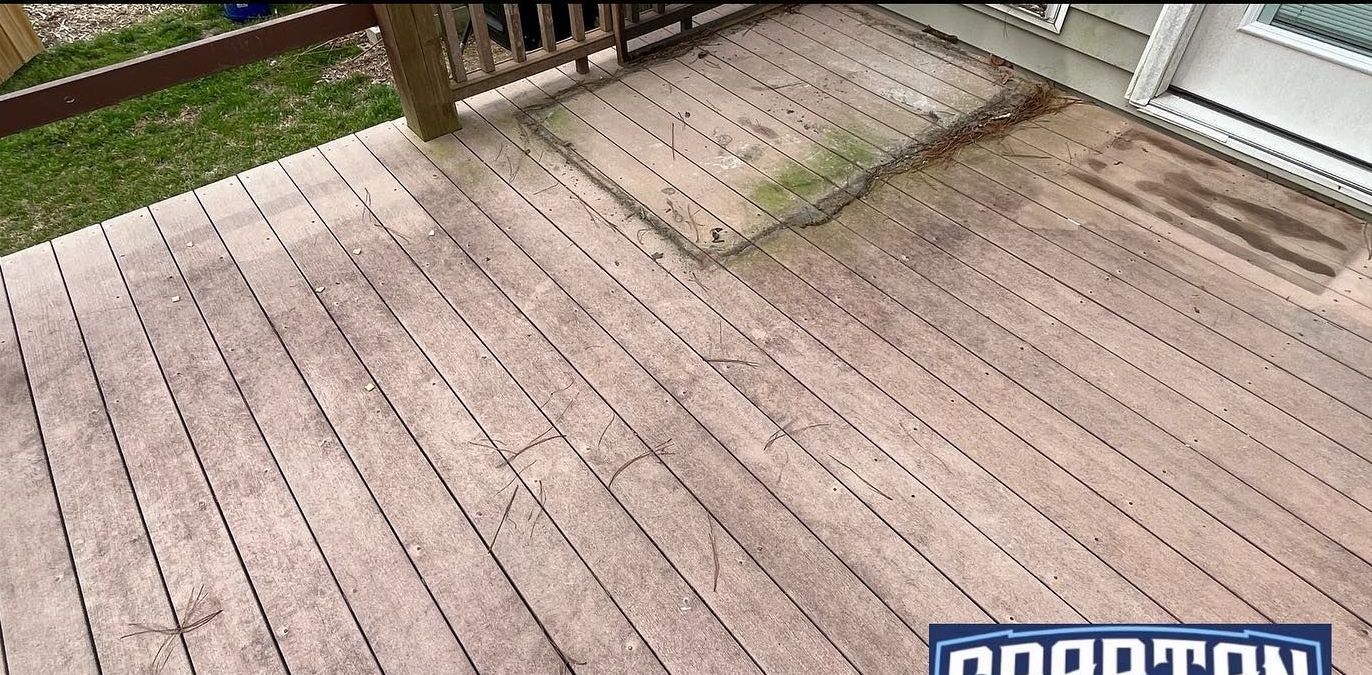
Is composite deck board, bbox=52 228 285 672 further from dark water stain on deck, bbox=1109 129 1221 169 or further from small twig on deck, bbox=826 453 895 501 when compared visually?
dark water stain on deck, bbox=1109 129 1221 169

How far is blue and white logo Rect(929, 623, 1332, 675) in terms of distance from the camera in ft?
4.89

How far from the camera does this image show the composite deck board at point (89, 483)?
1.57 m

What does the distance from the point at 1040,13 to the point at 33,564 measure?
360 centimetres

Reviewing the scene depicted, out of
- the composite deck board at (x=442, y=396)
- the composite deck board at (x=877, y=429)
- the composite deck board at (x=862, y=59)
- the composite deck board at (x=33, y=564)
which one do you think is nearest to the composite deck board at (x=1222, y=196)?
the composite deck board at (x=862, y=59)

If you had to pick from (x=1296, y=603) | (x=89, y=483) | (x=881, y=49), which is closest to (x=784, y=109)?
(x=881, y=49)

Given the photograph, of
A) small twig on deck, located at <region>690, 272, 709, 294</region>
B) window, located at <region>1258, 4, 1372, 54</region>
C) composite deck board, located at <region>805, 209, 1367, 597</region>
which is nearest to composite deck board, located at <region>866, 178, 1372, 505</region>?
composite deck board, located at <region>805, 209, 1367, 597</region>

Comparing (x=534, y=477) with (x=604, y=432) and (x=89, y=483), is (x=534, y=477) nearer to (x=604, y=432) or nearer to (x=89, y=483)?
(x=604, y=432)

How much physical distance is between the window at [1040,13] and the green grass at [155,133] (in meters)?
2.68

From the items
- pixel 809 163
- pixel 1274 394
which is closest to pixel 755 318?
pixel 809 163

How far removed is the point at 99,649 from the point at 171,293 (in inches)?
43.8

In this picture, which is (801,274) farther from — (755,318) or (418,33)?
(418,33)

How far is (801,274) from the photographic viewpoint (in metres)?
2.30

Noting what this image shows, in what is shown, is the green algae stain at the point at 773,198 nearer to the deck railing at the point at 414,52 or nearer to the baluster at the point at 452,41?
the deck railing at the point at 414,52

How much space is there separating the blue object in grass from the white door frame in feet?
13.8
